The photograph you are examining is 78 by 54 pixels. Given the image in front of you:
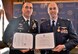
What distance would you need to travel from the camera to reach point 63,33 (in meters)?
0.95

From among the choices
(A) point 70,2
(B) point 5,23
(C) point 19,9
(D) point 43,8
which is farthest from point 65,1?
(B) point 5,23

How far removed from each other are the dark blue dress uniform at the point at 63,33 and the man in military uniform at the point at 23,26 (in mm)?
68

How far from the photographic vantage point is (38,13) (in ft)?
3.14

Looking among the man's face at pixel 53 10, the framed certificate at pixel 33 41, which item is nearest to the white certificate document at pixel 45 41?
the framed certificate at pixel 33 41

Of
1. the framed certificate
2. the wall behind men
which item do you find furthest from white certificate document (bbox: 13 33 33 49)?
the wall behind men

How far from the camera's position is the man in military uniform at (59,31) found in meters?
0.94

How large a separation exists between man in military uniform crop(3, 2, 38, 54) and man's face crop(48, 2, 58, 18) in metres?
0.11

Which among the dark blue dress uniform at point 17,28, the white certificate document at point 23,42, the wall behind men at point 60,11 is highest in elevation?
the wall behind men at point 60,11

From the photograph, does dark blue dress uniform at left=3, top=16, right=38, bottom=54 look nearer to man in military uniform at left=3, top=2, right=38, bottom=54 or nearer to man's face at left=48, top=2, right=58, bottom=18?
man in military uniform at left=3, top=2, right=38, bottom=54

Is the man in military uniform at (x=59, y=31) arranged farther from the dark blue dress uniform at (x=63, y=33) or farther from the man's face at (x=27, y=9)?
the man's face at (x=27, y=9)

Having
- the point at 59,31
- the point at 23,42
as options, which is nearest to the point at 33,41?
the point at 23,42

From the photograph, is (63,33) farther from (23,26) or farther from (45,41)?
(23,26)

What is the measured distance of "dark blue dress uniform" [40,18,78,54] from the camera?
94 centimetres

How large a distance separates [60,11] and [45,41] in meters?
0.21
